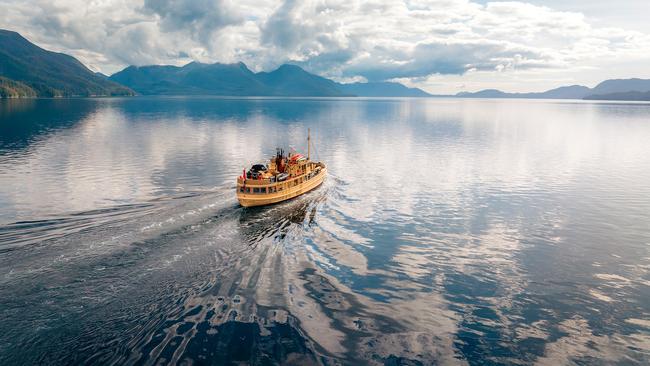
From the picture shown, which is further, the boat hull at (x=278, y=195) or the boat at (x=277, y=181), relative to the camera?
the boat at (x=277, y=181)

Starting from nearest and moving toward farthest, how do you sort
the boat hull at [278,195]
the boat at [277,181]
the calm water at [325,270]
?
the calm water at [325,270] → the boat hull at [278,195] → the boat at [277,181]

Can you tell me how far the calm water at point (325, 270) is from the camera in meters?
28.9

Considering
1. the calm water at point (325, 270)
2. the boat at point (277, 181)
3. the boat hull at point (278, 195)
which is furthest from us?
the boat at point (277, 181)

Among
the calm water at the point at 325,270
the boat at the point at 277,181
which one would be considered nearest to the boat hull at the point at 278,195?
the boat at the point at 277,181

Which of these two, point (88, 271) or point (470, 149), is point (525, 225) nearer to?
point (88, 271)

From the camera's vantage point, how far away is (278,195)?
6706 cm

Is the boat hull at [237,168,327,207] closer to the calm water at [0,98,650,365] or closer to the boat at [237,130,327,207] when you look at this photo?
the boat at [237,130,327,207]

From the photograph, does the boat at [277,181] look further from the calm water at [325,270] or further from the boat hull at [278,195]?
the calm water at [325,270]

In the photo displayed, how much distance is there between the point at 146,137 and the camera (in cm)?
15012

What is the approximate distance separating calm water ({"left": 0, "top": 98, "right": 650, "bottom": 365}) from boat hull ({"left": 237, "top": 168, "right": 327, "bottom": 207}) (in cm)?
177

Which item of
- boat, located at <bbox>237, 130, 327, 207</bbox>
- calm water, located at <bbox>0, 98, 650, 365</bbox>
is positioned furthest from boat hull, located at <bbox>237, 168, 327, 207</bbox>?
calm water, located at <bbox>0, 98, 650, 365</bbox>

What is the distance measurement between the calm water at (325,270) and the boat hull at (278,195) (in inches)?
69.8

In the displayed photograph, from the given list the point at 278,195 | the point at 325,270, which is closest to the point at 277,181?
the point at 278,195

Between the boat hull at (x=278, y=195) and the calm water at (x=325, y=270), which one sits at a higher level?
the boat hull at (x=278, y=195)
